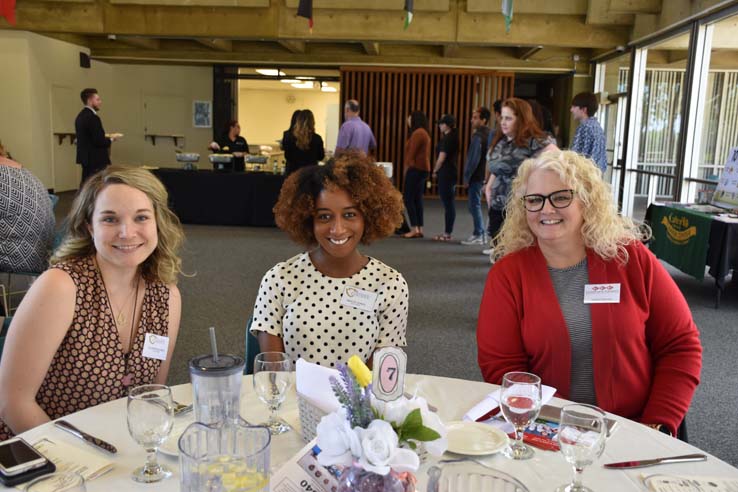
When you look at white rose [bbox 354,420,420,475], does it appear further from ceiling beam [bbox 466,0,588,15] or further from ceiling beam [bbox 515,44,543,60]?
ceiling beam [bbox 515,44,543,60]

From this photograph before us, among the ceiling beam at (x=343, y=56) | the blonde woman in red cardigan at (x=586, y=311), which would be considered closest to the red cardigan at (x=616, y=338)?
the blonde woman in red cardigan at (x=586, y=311)

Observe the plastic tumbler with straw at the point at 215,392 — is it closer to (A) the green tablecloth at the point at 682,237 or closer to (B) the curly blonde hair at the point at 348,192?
(B) the curly blonde hair at the point at 348,192

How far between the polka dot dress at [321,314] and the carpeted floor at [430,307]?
0.85m

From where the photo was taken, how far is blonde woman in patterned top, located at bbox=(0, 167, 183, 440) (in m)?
1.63

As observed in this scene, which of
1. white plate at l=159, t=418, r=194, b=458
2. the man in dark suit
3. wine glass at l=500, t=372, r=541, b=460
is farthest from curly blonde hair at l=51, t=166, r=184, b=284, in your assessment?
the man in dark suit

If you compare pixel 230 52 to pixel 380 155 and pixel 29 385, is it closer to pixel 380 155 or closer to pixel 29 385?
pixel 380 155

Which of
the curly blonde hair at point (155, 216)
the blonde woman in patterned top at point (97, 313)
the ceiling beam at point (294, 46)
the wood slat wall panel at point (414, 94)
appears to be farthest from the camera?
the wood slat wall panel at point (414, 94)

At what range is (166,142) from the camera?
14.1m

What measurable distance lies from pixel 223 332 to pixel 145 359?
8.09 feet

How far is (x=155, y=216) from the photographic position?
1.98 meters

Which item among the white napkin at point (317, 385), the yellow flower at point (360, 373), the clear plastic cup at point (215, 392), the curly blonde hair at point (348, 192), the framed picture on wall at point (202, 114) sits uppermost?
the framed picture on wall at point (202, 114)

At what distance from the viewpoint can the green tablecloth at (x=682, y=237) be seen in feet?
17.1

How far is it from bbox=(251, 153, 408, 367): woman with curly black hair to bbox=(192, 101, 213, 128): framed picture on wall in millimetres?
12339

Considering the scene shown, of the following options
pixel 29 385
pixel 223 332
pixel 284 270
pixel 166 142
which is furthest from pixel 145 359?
pixel 166 142
